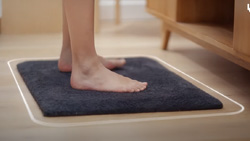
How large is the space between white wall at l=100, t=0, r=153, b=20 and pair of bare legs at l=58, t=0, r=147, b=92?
5.75 ft

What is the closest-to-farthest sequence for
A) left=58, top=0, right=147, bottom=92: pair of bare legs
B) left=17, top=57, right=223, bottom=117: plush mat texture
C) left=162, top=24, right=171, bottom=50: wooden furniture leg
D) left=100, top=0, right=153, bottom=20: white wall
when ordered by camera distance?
left=17, top=57, right=223, bottom=117: plush mat texture → left=58, top=0, right=147, bottom=92: pair of bare legs → left=162, top=24, right=171, bottom=50: wooden furniture leg → left=100, top=0, right=153, bottom=20: white wall

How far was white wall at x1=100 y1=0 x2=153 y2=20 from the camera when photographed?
132 inches

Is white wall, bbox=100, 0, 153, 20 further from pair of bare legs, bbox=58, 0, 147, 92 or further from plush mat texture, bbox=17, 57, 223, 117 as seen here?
pair of bare legs, bbox=58, 0, 147, 92

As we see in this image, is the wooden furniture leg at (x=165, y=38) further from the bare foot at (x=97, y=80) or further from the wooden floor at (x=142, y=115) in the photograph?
the bare foot at (x=97, y=80)

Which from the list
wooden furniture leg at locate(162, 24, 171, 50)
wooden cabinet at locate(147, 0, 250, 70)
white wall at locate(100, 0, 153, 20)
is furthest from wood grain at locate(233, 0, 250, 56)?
white wall at locate(100, 0, 153, 20)

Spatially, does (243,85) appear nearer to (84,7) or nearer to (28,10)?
(84,7)

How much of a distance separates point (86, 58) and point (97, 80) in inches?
3.2

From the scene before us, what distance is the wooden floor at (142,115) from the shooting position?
49.5 inches

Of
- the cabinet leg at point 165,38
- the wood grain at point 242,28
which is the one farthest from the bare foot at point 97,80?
the cabinet leg at point 165,38

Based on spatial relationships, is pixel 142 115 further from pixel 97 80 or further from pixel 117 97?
pixel 97 80

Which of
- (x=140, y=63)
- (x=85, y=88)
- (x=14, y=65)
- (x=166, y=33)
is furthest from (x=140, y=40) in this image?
(x=85, y=88)

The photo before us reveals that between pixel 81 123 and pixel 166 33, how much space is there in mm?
1224

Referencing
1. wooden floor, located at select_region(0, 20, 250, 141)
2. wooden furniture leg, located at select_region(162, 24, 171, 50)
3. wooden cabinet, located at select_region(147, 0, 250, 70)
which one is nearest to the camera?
wooden floor, located at select_region(0, 20, 250, 141)

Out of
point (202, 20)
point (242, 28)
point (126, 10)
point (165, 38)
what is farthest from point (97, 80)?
point (126, 10)
